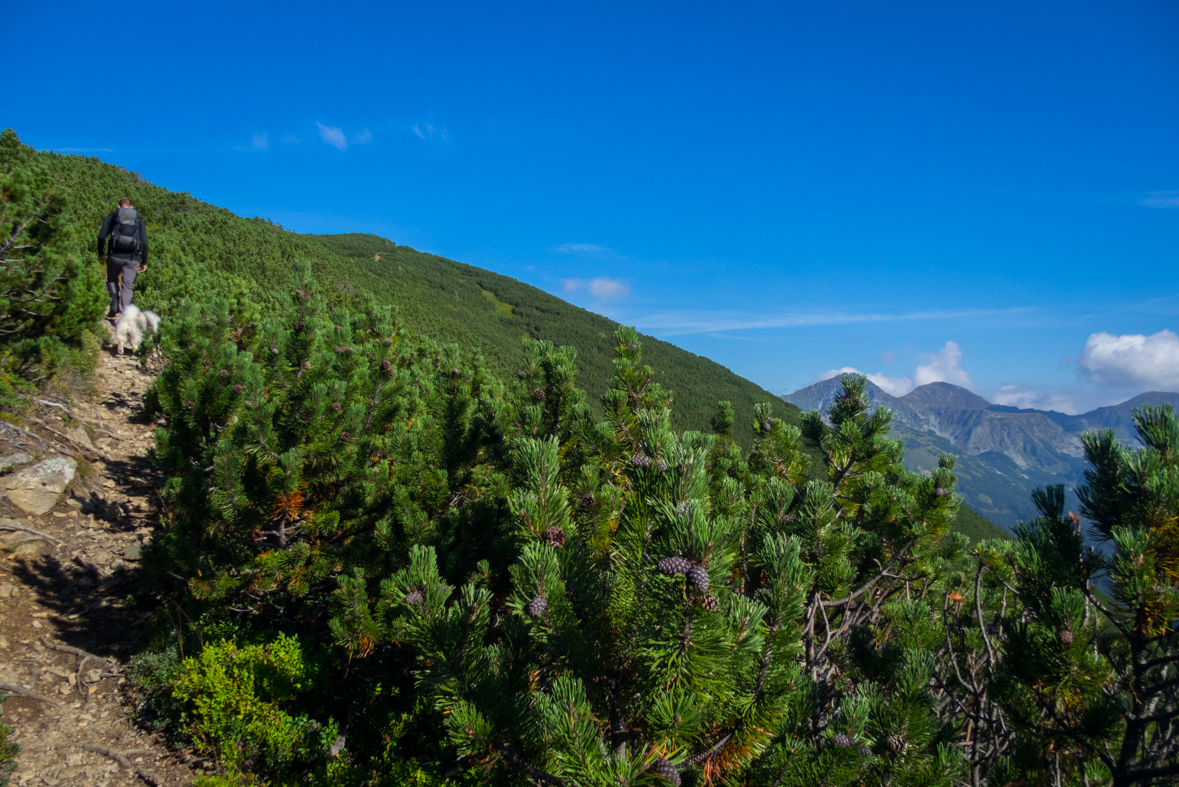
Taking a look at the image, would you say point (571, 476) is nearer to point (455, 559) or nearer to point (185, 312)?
point (455, 559)

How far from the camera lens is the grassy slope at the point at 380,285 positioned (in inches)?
618

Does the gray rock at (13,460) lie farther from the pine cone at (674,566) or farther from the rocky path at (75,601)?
the pine cone at (674,566)

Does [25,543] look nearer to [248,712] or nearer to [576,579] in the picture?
[248,712]

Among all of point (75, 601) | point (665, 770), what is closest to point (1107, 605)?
point (665, 770)

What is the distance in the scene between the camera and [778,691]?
170cm

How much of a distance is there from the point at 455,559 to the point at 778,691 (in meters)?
2.88

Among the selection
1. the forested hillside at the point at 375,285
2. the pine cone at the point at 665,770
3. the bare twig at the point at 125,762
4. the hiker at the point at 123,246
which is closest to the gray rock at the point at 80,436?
the forested hillside at the point at 375,285

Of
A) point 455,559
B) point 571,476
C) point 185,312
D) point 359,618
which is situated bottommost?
point 359,618

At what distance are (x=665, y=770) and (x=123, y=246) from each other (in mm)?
12983

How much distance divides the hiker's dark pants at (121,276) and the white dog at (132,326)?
1.11ft

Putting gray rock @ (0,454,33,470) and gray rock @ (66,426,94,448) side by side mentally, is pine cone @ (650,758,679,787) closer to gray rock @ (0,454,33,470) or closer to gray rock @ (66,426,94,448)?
gray rock @ (0,454,33,470)

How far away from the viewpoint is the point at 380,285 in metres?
55.8

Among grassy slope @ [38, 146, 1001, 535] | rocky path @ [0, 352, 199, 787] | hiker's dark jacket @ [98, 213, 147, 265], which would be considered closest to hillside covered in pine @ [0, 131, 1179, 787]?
rocky path @ [0, 352, 199, 787]

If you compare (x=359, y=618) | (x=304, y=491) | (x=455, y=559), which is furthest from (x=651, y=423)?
(x=304, y=491)
